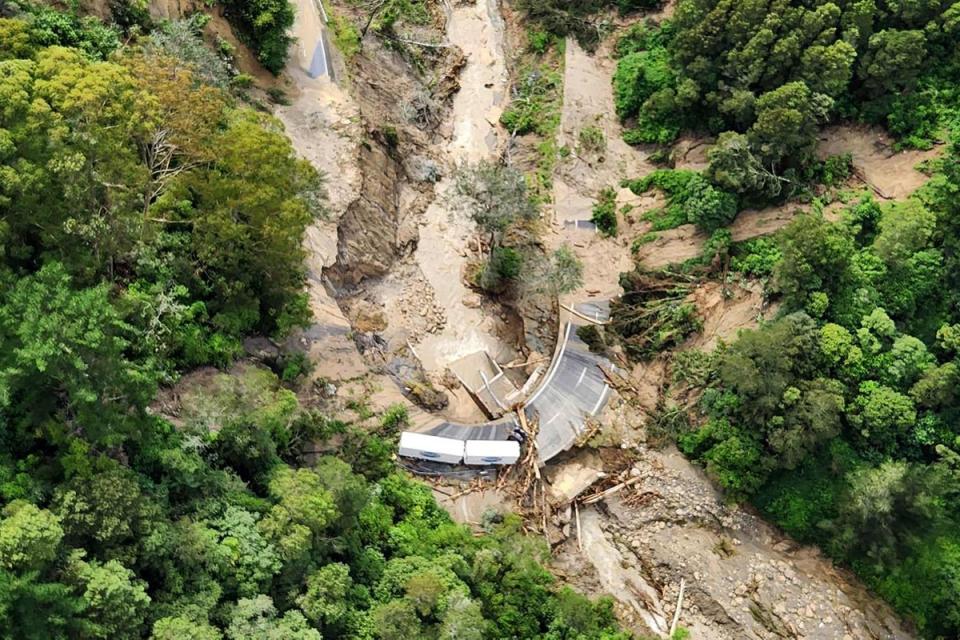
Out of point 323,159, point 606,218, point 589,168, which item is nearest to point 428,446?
point 323,159

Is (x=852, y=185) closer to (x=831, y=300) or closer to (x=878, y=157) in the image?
(x=878, y=157)

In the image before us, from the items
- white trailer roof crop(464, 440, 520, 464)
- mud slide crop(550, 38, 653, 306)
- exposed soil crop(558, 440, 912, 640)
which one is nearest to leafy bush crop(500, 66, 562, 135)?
mud slide crop(550, 38, 653, 306)

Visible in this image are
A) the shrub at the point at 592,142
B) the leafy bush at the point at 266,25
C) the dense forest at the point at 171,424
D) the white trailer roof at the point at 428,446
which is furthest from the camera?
the shrub at the point at 592,142

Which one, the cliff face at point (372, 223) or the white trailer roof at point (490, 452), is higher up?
the cliff face at point (372, 223)

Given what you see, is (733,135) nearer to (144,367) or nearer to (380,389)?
(380,389)

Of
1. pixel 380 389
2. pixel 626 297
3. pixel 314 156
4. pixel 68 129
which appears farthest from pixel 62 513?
pixel 626 297

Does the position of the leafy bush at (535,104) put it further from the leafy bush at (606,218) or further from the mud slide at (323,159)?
the mud slide at (323,159)

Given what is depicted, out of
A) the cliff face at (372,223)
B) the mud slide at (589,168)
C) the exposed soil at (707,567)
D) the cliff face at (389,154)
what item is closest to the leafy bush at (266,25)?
the cliff face at (389,154)

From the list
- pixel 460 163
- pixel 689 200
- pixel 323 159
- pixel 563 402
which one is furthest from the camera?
pixel 460 163
